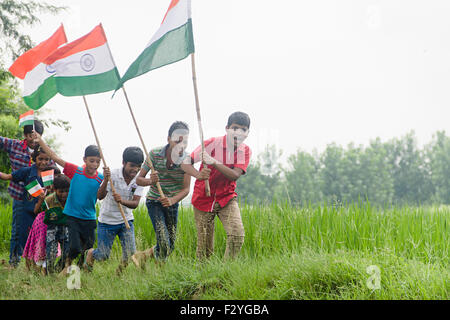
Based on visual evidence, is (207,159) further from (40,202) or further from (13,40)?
(13,40)

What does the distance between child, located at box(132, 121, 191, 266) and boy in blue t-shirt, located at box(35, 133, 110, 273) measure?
0.61 m

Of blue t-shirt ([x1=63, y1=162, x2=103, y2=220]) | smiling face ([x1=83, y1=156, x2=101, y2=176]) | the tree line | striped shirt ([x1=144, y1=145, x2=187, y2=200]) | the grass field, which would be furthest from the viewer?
the tree line

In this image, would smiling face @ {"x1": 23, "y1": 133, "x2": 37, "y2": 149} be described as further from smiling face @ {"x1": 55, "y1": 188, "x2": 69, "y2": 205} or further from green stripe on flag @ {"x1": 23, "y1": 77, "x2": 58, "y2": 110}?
smiling face @ {"x1": 55, "y1": 188, "x2": 69, "y2": 205}

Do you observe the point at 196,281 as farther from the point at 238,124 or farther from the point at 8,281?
the point at 8,281

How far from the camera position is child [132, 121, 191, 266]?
4.91 metres

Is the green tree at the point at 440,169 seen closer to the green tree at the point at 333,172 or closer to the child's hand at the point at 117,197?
the green tree at the point at 333,172

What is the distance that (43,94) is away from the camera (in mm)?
5785

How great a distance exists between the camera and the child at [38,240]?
18.3ft

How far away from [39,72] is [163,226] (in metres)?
2.98

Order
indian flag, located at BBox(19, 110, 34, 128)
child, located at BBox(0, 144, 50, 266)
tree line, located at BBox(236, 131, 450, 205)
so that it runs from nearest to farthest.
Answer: indian flag, located at BBox(19, 110, 34, 128) → child, located at BBox(0, 144, 50, 266) → tree line, located at BBox(236, 131, 450, 205)

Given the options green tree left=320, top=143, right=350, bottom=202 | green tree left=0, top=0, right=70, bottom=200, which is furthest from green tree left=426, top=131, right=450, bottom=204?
green tree left=0, top=0, right=70, bottom=200

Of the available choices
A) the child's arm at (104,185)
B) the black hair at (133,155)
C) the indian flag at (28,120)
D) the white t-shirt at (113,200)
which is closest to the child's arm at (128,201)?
the white t-shirt at (113,200)

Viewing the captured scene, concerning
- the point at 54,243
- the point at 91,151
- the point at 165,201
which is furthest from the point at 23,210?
the point at 165,201

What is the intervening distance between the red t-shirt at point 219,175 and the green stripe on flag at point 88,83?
1440mm
